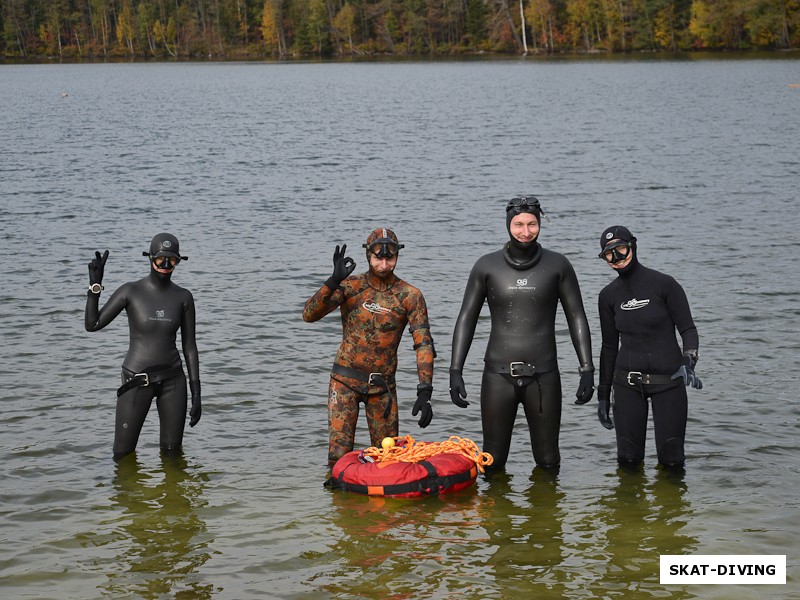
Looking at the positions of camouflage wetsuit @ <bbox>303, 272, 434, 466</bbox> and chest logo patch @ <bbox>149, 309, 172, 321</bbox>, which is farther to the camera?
chest logo patch @ <bbox>149, 309, 172, 321</bbox>

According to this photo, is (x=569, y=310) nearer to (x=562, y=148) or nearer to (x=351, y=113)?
(x=562, y=148)

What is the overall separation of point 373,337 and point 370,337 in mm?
29

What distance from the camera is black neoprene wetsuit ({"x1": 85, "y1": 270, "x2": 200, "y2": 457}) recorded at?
1098cm

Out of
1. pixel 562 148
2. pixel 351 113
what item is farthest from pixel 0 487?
pixel 351 113

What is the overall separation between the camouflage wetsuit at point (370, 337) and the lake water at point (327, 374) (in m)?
0.94

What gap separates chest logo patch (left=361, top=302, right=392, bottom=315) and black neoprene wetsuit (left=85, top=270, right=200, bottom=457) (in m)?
1.96

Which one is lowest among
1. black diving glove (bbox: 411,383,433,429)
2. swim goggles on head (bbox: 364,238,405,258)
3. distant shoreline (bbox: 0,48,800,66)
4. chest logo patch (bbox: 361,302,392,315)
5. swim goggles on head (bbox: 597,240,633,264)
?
black diving glove (bbox: 411,383,433,429)

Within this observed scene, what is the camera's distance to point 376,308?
1035 cm

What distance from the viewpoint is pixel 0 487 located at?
11.9 metres

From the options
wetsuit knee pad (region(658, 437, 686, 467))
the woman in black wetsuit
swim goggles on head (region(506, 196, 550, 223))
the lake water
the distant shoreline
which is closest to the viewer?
the lake water

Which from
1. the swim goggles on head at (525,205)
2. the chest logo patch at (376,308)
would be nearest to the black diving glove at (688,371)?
the swim goggles on head at (525,205)

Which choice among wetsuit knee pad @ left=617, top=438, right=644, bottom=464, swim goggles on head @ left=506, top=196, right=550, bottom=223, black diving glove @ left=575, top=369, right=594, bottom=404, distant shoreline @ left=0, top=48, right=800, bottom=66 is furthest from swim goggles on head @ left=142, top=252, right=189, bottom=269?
distant shoreline @ left=0, top=48, right=800, bottom=66

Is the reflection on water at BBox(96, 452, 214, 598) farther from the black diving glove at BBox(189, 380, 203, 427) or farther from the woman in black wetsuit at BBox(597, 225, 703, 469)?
the woman in black wetsuit at BBox(597, 225, 703, 469)

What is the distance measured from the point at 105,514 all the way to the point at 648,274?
19.1 feet
